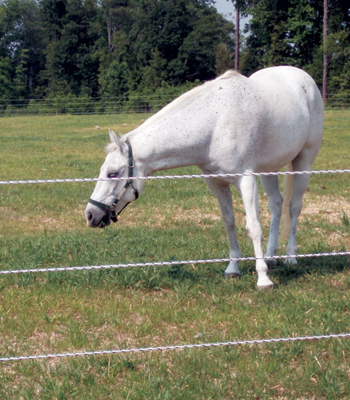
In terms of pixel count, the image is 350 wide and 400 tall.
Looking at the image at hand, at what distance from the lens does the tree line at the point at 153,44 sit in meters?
40.4

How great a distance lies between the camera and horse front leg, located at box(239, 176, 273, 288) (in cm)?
503

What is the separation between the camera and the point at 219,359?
3.65m

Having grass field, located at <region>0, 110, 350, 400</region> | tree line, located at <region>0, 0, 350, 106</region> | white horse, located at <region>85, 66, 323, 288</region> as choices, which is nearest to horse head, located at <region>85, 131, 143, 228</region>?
white horse, located at <region>85, 66, 323, 288</region>

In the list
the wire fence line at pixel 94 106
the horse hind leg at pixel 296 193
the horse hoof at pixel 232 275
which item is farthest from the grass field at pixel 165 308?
the wire fence line at pixel 94 106

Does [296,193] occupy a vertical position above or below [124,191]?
below

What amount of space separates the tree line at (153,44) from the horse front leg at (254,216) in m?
31.3

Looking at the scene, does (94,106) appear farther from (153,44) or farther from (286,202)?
(286,202)

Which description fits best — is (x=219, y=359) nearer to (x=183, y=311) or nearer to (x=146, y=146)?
(x=183, y=311)

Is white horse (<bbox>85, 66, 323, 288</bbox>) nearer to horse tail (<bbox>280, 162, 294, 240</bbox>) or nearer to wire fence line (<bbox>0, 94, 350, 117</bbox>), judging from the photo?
horse tail (<bbox>280, 162, 294, 240</bbox>)

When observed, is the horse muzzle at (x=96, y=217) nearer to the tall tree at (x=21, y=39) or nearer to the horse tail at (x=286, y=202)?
the horse tail at (x=286, y=202)

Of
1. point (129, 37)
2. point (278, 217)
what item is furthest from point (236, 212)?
point (129, 37)

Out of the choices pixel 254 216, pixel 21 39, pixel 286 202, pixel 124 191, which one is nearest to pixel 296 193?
pixel 286 202

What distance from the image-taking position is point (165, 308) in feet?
15.1

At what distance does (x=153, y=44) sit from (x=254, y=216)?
160ft
